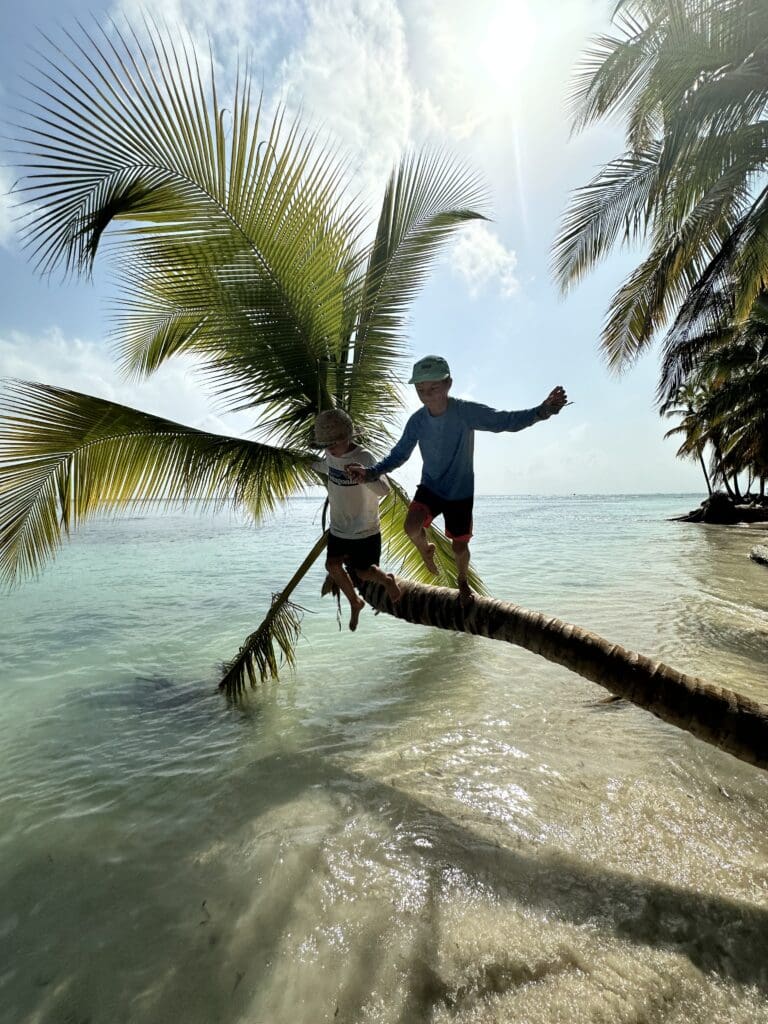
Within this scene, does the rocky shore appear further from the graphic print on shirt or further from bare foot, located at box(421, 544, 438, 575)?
the graphic print on shirt

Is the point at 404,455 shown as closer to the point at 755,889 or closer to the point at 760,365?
the point at 755,889

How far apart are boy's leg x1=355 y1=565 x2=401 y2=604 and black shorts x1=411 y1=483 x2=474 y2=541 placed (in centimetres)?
51

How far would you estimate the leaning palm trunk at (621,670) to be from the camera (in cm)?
227

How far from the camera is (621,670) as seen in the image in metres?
2.61

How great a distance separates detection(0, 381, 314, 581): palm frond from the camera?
3480mm

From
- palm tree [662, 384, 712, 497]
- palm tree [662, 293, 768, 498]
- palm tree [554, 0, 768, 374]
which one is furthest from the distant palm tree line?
palm tree [662, 384, 712, 497]

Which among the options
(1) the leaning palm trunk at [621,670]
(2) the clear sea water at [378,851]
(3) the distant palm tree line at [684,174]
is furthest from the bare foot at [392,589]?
(3) the distant palm tree line at [684,174]

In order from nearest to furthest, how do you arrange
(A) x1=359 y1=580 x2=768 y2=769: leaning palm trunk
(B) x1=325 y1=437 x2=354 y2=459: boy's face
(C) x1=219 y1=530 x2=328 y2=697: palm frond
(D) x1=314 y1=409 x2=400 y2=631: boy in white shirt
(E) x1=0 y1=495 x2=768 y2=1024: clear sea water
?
(E) x1=0 y1=495 x2=768 y2=1024: clear sea water < (A) x1=359 y1=580 x2=768 y2=769: leaning palm trunk < (D) x1=314 y1=409 x2=400 y2=631: boy in white shirt < (B) x1=325 y1=437 x2=354 y2=459: boy's face < (C) x1=219 y1=530 x2=328 y2=697: palm frond

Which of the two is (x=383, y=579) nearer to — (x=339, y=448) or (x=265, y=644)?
(x=339, y=448)

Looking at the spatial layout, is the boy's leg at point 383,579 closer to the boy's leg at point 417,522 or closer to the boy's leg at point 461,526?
the boy's leg at point 417,522

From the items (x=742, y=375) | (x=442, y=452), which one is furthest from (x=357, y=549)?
(x=742, y=375)

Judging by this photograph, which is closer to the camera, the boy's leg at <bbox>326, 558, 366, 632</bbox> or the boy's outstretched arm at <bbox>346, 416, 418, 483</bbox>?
the boy's outstretched arm at <bbox>346, 416, 418, 483</bbox>

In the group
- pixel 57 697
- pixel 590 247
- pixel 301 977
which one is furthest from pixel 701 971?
pixel 590 247

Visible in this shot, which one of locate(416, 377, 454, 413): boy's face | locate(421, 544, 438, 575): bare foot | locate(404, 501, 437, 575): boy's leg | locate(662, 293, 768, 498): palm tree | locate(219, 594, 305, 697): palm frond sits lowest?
locate(219, 594, 305, 697): palm frond
